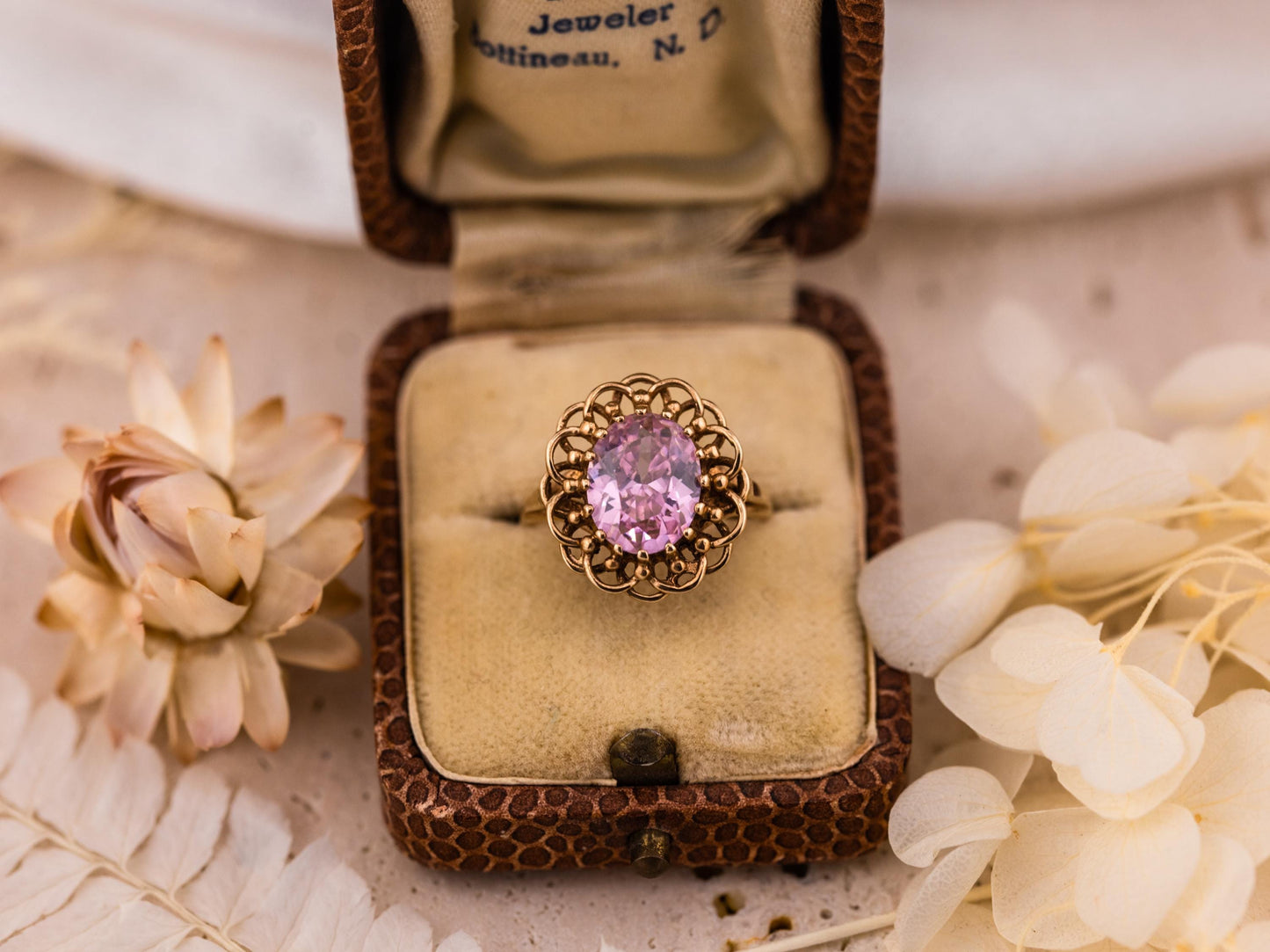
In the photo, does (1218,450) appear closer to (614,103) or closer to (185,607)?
(614,103)

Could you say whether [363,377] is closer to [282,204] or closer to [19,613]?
[282,204]

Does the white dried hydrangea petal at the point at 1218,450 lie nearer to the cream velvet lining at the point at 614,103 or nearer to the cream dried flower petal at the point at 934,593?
the cream dried flower petal at the point at 934,593

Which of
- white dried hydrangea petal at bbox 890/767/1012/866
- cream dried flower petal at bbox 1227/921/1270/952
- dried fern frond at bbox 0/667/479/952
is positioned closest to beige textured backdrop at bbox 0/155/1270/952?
dried fern frond at bbox 0/667/479/952

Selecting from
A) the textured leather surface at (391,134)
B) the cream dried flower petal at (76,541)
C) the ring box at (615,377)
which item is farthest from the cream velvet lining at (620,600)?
the cream dried flower petal at (76,541)

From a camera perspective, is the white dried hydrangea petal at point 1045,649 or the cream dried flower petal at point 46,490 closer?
the white dried hydrangea petal at point 1045,649

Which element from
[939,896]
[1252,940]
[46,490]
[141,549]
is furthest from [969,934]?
[46,490]

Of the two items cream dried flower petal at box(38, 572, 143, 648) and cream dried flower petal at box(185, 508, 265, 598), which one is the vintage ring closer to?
cream dried flower petal at box(185, 508, 265, 598)

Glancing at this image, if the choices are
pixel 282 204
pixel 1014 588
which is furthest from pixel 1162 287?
pixel 282 204
